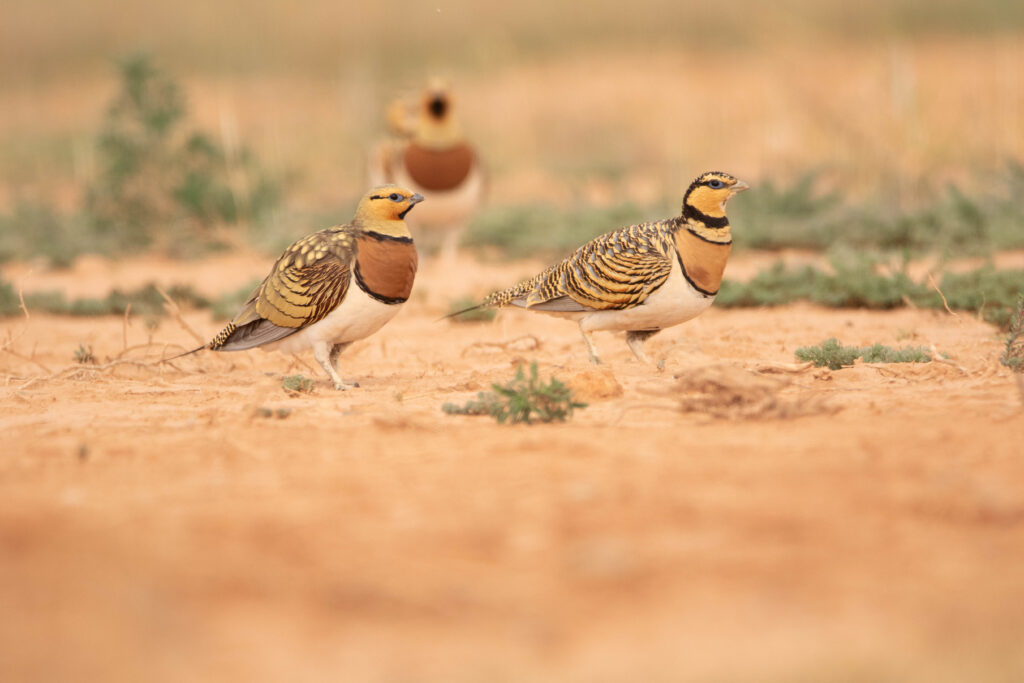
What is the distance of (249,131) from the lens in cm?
2014

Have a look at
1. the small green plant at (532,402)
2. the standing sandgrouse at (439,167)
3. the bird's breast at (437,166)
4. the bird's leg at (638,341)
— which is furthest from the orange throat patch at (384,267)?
the bird's breast at (437,166)

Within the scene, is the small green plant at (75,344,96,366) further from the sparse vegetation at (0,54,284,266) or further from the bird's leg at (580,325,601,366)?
the sparse vegetation at (0,54,284,266)

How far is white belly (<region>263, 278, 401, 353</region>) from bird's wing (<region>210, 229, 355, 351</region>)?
37 millimetres

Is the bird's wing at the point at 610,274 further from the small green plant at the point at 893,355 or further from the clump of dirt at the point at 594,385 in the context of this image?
the small green plant at the point at 893,355

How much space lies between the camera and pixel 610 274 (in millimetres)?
6293

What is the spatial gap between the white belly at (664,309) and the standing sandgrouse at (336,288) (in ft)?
3.62

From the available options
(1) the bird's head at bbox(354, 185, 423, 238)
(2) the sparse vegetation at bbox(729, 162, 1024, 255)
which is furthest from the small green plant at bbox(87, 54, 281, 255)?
(1) the bird's head at bbox(354, 185, 423, 238)

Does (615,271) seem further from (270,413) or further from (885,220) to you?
(885,220)

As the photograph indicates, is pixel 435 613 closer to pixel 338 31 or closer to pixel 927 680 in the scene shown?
pixel 927 680

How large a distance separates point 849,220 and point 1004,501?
7972 millimetres

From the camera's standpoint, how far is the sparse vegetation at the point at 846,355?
244 inches

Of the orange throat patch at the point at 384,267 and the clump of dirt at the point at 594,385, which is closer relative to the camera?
the clump of dirt at the point at 594,385

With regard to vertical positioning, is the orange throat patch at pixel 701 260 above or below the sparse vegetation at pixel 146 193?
below

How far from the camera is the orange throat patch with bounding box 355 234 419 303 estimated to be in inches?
240
